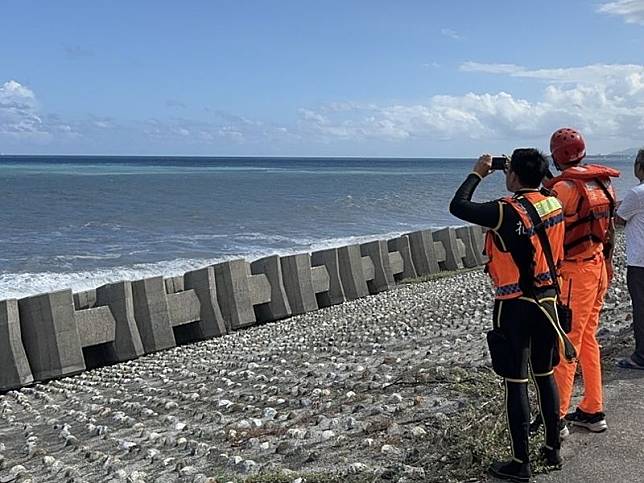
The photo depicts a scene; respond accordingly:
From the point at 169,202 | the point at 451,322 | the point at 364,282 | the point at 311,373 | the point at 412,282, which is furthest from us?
the point at 169,202

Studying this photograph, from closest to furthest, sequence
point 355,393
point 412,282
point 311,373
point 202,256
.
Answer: point 355,393 < point 311,373 < point 412,282 < point 202,256

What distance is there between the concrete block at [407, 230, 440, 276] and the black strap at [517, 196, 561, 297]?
13.9m

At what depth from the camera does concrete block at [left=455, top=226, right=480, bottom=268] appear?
20750 millimetres

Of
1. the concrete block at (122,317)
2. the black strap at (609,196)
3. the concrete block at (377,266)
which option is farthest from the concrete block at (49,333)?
the concrete block at (377,266)

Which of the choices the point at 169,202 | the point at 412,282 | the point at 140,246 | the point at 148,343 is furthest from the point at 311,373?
the point at 169,202

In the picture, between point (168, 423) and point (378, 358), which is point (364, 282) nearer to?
point (378, 358)

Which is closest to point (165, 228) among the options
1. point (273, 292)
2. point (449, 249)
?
point (449, 249)

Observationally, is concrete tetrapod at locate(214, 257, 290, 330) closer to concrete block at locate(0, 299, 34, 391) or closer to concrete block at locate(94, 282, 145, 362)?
concrete block at locate(94, 282, 145, 362)

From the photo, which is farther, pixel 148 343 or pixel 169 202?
pixel 169 202

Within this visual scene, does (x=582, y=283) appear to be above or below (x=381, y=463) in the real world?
above

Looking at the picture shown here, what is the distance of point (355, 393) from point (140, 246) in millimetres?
23945

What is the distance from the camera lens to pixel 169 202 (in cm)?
5419

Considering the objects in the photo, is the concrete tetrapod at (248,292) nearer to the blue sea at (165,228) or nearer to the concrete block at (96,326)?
the concrete block at (96,326)

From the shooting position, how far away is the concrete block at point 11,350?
10.3 metres
